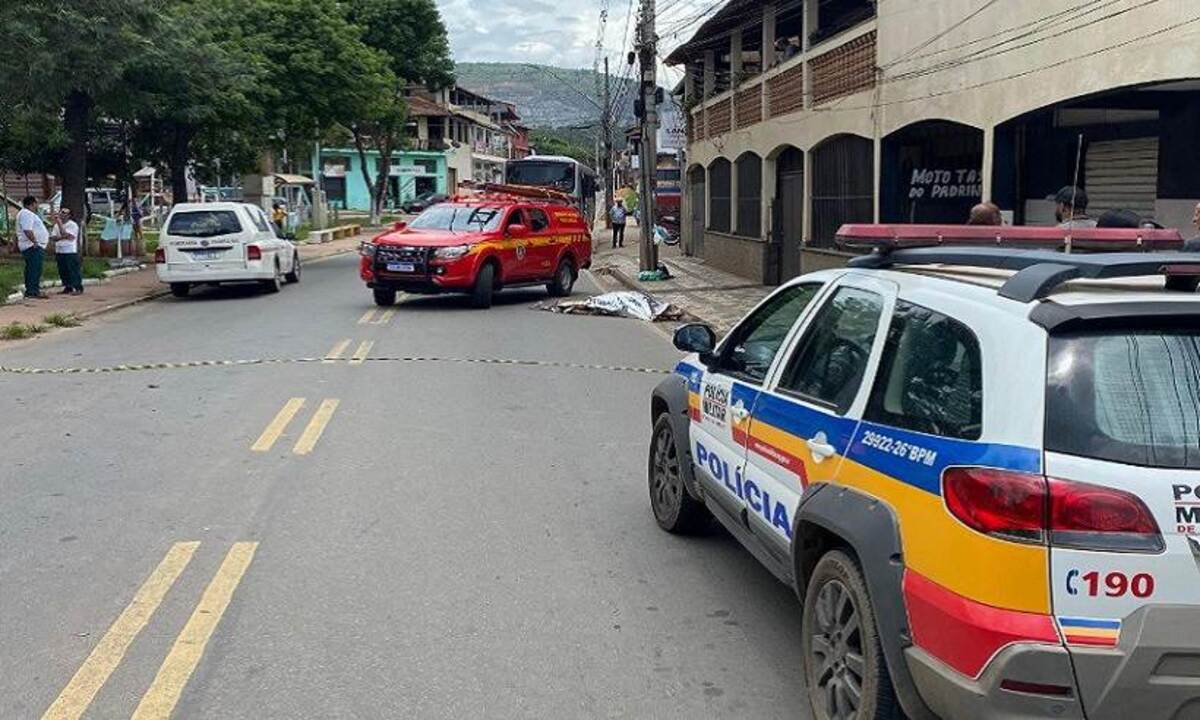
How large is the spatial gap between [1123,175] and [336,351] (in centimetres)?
925

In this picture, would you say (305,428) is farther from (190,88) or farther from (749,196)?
(749,196)

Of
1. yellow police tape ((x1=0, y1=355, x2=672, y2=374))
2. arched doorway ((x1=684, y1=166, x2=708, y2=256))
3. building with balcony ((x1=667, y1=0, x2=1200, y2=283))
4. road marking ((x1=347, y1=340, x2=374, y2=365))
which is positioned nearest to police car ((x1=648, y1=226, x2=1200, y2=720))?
building with balcony ((x1=667, y1=0, x2=1200, y2=283))

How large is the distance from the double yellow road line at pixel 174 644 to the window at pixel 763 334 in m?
2.52

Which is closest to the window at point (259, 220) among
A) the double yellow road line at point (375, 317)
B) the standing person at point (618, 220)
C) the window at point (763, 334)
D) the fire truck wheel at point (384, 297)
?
the fire truck wheel at point (384, 297)

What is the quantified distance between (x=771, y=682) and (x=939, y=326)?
166cm

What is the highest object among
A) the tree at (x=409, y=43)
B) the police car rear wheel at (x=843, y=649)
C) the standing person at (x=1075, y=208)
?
the tree at (x=409, y=43)

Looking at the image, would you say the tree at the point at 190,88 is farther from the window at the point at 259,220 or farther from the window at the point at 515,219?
the window at the point at 515,219

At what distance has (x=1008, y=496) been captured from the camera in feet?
10.1

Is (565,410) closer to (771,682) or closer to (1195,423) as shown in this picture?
(771,682)

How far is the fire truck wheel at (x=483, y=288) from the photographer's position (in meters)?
19.0

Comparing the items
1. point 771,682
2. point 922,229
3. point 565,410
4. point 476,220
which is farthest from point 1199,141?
point 476,220

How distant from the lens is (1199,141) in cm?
1169

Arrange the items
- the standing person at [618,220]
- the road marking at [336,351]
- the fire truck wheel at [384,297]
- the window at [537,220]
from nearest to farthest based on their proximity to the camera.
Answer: the road marking at [336,351]
the fire truck wheel at [384,297]
the window at [537,220]
the standing person at [618,220]

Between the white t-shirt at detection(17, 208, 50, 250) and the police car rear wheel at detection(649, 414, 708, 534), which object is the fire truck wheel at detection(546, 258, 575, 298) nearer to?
the white t-shirt at detection(17, 208, 50, 250)
